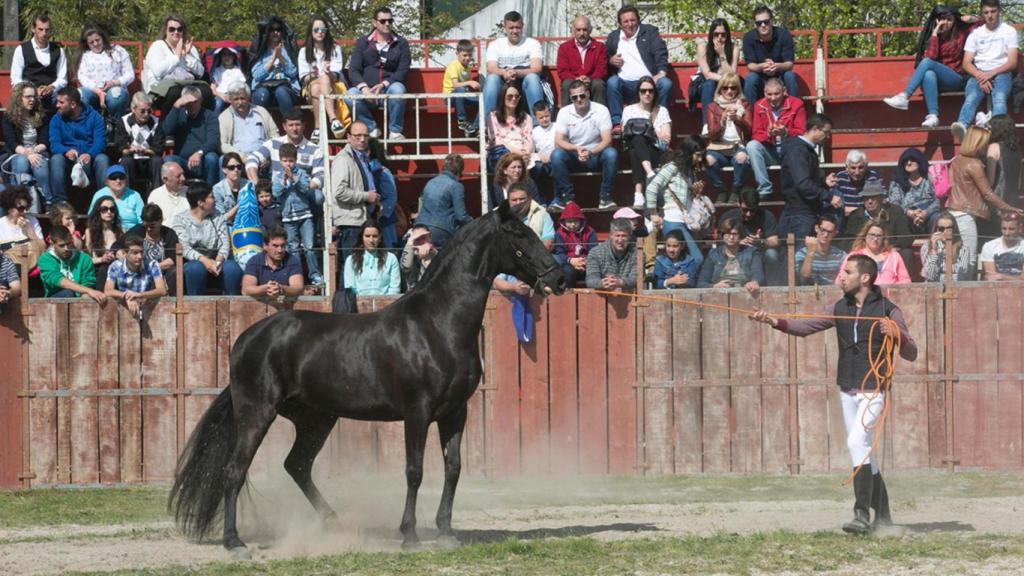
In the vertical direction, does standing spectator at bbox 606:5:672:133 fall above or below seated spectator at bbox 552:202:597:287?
above

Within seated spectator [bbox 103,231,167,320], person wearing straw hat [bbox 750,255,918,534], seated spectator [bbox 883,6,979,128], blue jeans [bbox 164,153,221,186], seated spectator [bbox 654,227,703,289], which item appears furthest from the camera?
seated spectator [bbox 883,6,979,128]

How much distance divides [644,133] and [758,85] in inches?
72.9

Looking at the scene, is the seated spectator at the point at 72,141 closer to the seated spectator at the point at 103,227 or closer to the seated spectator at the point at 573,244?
the seated spectator at the point at 103,227

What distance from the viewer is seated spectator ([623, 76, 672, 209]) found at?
18.8 meters

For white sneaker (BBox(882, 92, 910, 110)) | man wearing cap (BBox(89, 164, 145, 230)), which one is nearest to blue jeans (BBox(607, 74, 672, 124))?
white sneaker (BBox(882, 92, 910, 110))

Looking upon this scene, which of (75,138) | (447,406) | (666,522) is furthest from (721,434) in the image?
(75,138)

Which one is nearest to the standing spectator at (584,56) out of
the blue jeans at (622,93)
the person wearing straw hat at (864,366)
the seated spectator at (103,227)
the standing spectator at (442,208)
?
the blue jeans at (622,93)

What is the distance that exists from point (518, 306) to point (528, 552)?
5277mm

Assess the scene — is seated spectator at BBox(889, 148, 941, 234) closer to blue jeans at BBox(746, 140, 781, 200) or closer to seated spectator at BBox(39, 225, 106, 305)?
blue jeans at BBox(746, 140, 781, 200)

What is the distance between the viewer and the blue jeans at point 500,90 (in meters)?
19.4

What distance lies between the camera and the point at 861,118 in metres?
21.3

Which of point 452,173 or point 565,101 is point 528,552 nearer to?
point 452,173

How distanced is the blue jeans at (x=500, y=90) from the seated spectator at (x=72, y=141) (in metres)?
4.68

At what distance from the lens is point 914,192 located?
703 inches
